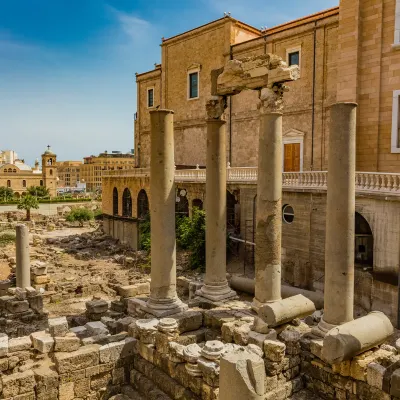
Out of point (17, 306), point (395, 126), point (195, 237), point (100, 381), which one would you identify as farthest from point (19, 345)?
point (395, 126)

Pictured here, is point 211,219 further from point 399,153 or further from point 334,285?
point 399,153

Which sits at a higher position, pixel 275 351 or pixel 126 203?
pixel 126 203

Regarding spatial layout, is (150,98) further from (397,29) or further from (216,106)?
(216,106)

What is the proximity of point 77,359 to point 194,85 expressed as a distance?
2485cm

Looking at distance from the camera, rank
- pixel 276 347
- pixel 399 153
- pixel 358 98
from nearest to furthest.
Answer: pixel 276 347, pixel 399 153, pixel 358 98

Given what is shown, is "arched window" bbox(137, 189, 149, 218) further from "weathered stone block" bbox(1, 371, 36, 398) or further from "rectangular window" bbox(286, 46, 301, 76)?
"weathered stone block" bbox(1, 371, 36, 398)

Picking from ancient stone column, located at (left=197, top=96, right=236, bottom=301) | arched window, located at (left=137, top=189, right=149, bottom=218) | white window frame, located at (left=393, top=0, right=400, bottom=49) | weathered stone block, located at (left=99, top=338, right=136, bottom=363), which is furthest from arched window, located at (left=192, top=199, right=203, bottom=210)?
weathered stone block, located at (left=99, top=338, right=136, bottom=363)

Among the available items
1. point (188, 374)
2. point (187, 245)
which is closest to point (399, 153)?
point (187, 245)

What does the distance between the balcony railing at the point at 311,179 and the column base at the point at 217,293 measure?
7218 millimetres

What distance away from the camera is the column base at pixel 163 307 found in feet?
30.5

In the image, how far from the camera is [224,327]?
28.1ft

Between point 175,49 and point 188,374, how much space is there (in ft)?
92.2

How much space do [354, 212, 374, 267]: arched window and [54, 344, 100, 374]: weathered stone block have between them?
11446 mm

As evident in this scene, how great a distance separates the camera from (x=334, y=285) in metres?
7.88
